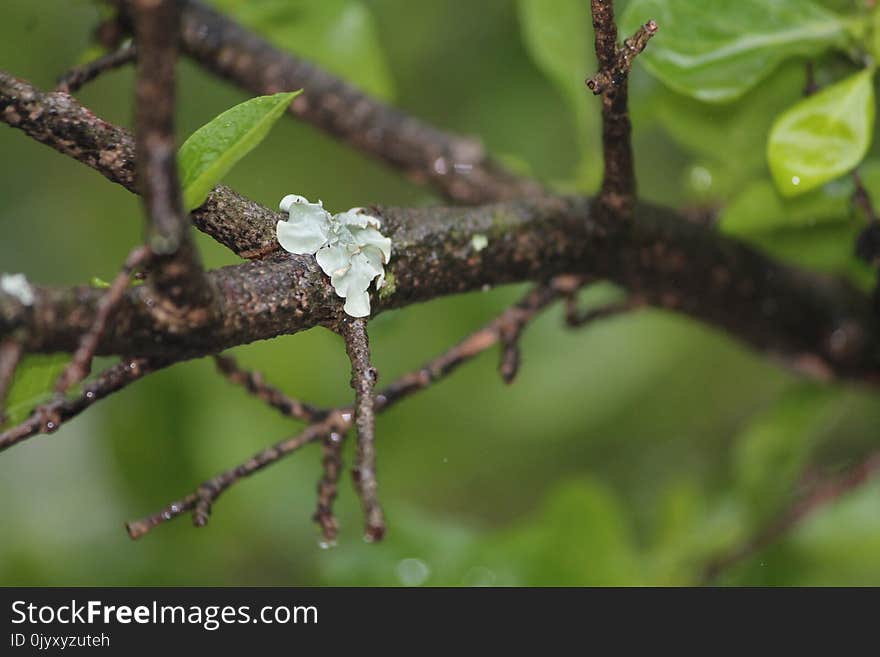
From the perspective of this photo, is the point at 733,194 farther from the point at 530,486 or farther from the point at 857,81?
the point at 530,486

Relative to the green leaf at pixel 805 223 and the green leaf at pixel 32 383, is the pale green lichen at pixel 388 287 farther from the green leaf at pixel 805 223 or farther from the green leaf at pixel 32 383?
the green leaf at pixel 805 223

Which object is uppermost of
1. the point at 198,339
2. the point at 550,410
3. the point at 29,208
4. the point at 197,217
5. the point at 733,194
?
the point at 29,208

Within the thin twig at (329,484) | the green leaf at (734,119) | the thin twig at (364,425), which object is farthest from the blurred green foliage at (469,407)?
the thin twig at (364,425)

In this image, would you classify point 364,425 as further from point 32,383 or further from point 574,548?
point 574,548

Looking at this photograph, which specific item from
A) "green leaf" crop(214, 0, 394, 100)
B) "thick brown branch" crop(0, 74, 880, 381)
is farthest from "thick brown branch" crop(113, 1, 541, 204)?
"thick brown branch" crop(0, 74, 880, 381)

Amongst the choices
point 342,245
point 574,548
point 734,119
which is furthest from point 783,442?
point 342,245

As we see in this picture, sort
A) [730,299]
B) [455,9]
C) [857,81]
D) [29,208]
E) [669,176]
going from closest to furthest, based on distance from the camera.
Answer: [857,81]
[730,299]
[455,9]
[669,176]
[29,208]

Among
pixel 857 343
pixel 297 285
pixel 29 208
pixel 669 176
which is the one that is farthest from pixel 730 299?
pixel 29 208
